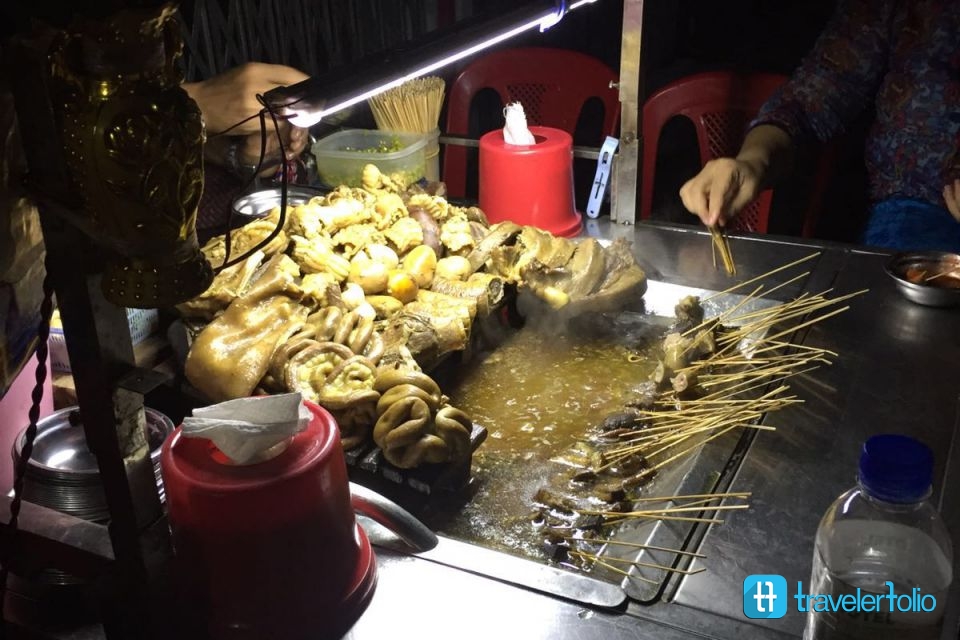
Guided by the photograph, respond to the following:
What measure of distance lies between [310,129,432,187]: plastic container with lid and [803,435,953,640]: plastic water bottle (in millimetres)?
2386

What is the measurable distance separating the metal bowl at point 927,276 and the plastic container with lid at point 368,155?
1841mm

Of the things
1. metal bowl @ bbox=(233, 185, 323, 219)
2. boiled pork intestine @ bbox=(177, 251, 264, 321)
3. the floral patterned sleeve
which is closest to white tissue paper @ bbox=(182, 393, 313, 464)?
boiled pork intestine @ bbox=(177, 251, 264, 321)

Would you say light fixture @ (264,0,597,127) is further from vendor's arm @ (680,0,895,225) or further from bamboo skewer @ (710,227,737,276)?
vendor's arm @ (680,0,895,225)

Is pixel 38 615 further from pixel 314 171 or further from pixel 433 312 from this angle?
pixel 314 171

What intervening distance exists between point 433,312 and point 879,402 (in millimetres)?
1277

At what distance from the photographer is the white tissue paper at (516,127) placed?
10.5ft

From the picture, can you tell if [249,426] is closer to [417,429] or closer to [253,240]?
[417,429]

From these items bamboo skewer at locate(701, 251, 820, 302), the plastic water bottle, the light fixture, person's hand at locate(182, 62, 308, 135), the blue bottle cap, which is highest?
the light fixture

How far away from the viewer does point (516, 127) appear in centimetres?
321

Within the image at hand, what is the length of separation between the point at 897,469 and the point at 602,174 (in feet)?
7.95

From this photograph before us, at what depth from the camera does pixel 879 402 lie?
2.21 metres

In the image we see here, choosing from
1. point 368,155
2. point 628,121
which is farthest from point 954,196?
point 368,155

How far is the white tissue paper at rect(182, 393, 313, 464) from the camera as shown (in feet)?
4.56

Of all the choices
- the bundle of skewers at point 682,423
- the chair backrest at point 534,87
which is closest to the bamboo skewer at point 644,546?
the bundle of skewers at point 682,423
